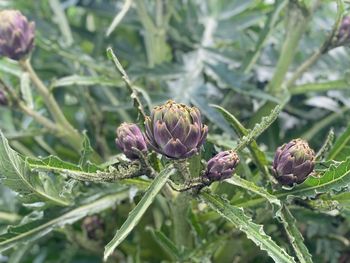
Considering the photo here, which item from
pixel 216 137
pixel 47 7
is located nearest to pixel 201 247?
pixel 216 137

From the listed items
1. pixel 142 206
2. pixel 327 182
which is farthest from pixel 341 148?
pixel 142 206

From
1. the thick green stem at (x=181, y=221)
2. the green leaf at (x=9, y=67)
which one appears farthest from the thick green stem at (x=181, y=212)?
the green leaf at (x=9, y=67)

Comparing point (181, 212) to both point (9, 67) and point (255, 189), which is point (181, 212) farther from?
point (9, 67)

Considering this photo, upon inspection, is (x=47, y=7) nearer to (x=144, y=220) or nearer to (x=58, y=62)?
(x=58, y=62)

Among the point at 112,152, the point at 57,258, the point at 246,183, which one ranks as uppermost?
the point at 246,183

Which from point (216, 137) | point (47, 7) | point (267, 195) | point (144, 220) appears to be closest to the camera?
point (267, 195)

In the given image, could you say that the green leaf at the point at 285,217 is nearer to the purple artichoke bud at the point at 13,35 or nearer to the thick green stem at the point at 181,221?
the thick green stem at the point at 181,221
